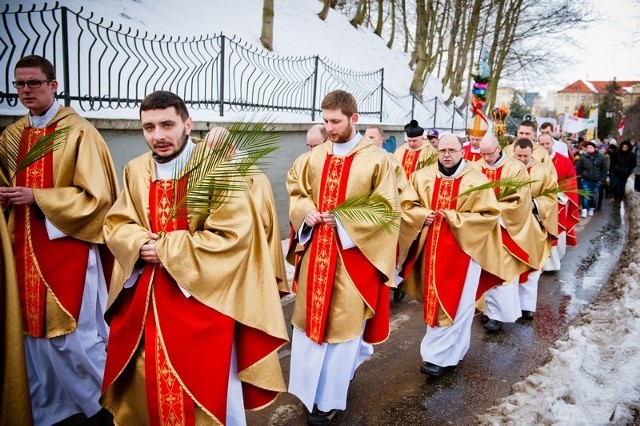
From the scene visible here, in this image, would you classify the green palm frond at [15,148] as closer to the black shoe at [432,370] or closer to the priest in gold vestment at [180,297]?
the priest in gold vestment at [180,297]

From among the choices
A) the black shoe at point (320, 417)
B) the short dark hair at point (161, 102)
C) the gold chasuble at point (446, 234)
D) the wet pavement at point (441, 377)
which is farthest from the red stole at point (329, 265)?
the short dark hair at point (161, 102)

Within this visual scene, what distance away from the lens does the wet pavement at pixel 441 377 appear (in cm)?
401

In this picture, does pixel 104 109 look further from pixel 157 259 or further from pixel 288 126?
pixel 157 259

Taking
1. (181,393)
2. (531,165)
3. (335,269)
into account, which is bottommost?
(181,393)

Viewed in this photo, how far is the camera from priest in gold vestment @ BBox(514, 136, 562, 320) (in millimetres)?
6422

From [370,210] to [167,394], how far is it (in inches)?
66.5

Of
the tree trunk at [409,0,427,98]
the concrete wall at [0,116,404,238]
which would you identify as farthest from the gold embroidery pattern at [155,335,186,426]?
the tree trunk at [409,0,427,98]

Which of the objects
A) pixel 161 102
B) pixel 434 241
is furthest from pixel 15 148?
pixel 434 241

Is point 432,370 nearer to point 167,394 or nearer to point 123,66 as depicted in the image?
point 167,394

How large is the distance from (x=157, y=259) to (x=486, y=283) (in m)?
3.58

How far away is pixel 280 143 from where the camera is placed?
8.76m

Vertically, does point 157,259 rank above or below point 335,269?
above

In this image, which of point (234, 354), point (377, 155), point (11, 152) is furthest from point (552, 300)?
point (11, 152)

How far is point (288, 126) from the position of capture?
8977 mm
